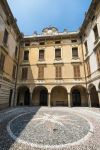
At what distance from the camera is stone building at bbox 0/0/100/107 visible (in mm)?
16047

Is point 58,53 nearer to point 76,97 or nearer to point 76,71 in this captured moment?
point 76,71

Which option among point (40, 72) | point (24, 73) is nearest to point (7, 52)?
point (24, 73)

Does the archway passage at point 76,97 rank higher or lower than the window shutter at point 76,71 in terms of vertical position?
lower

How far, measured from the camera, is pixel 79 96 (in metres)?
17.7

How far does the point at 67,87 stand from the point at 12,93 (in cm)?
799

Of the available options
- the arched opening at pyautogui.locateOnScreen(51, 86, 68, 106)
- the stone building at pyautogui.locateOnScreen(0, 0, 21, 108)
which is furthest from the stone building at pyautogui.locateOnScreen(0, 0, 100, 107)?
the stone building at pyautogui.locateOnScreen(0, 0, 21, 108)

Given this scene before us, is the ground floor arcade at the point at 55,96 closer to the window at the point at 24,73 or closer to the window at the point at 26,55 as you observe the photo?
the window at the point at 24,73

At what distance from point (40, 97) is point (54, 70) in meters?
5.10

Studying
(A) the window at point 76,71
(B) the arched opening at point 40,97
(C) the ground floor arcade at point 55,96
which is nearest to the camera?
(A) the window at point 76,71

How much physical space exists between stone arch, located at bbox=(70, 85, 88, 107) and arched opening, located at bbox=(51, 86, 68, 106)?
118 cm

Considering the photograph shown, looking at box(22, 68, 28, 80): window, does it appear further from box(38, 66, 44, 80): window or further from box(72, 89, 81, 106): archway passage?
box(72, 89, 81, 106): archway passage

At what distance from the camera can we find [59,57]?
17734mm

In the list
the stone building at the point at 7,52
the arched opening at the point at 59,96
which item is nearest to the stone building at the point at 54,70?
the arched opening at the point at 59,96

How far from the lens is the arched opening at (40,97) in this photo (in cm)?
1788
